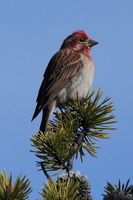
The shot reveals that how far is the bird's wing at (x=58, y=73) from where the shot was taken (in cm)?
634

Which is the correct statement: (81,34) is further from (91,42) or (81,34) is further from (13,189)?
(13,189)

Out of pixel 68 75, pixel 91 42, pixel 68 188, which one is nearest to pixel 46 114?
pixel 68 75

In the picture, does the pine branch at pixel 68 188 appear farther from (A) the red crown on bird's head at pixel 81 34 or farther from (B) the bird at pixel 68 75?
(A) the red crown on bird's head at pixel 81 34

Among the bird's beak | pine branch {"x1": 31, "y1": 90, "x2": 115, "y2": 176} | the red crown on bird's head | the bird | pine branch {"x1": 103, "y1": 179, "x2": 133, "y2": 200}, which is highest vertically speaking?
the red crown on bird's head

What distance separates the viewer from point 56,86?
6.55 metres

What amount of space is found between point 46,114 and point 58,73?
1424mm

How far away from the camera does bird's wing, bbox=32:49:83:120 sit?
6.34 m

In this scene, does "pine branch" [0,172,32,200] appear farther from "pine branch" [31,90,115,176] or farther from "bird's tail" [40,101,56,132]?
"bird's tail" [40,101,56,132]

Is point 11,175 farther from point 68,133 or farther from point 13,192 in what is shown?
point 68,133

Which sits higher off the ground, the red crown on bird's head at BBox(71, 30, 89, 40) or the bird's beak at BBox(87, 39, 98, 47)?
the red crown on bird's head at BBox(71, 30, 89, 40)

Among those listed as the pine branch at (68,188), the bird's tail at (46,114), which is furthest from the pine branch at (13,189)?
the bird's tail at (46,114)

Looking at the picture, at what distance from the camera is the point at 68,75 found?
6.80m

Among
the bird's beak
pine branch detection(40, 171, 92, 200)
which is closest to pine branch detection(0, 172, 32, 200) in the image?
pine branch detection(40, 171, 92, 200)

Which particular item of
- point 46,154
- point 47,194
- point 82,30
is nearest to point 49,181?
point 47,194
